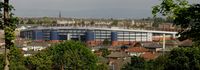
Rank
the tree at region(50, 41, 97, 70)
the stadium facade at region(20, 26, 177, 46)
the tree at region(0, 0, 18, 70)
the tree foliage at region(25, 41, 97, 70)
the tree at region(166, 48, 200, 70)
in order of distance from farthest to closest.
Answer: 1. the stadium facade at region(20, 26, 177, 46)
2. the tree at region(50, 41, 97, 70)
3. the tree foliage at region(25, 41, 97, 70)
4. the tree at region(166, 48, 200, 70)
5. the tree at region(0, 0, 18, 70)

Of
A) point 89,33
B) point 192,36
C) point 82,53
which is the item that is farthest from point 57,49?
point 89,33

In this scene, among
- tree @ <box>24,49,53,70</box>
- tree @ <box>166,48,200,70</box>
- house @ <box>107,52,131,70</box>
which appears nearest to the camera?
tree @ <box>166,48,200,70</box>

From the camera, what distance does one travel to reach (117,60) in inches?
3246

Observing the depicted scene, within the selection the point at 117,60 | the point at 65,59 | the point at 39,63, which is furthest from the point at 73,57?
the point at 117,60

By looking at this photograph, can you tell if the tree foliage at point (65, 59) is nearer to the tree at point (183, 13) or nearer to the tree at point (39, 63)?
the tree at point (39, 63)

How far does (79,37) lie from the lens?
16412 cm

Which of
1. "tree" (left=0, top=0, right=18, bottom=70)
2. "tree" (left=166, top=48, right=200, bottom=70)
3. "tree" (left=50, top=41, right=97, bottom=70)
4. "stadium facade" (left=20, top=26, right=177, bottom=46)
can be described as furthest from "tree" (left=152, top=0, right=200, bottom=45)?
"stadium facade" (left=20, top=26, right=177, bottom=46)

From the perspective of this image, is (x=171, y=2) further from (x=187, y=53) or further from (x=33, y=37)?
(x=33, y=37)

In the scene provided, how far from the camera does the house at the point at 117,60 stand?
255 feet

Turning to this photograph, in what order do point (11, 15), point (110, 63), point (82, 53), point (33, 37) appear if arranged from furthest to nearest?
point (33, 37), point (110, 63), point (82, 53), point (11, 15)

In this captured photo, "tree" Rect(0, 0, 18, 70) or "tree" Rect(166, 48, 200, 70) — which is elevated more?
"tree" Rect(0, 0, 18, 70)

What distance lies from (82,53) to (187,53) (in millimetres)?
18829

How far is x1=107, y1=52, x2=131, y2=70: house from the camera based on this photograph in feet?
255

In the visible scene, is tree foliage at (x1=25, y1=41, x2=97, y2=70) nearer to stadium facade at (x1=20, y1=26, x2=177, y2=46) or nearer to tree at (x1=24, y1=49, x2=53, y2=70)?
tree at (x1=24, y1=49, x2=53, y2=70)
